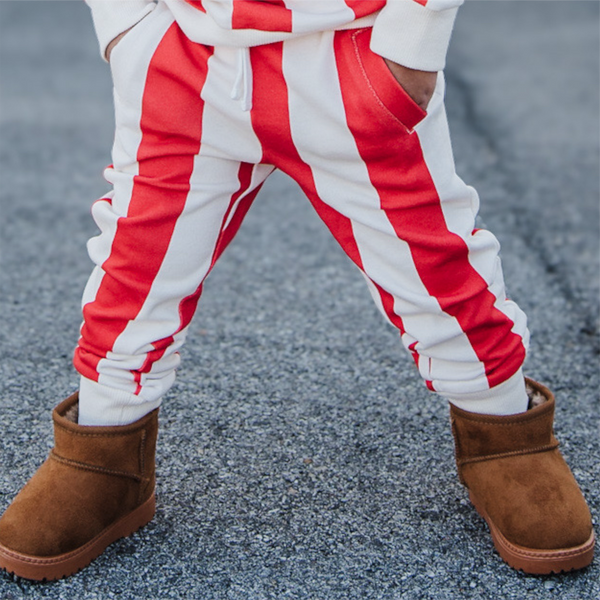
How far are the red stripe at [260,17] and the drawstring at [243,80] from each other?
39mm

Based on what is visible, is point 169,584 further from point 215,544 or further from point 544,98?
point 544,98

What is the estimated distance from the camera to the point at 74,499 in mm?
1425

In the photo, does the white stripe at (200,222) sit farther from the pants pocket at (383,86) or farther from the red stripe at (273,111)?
the pants pocket at (383,86)

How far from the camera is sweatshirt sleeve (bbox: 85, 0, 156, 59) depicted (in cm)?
127

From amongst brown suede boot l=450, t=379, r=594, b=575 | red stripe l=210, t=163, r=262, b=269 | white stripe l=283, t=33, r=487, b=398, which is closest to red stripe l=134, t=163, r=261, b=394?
red stripe l=210, t=163, r=262, b=269

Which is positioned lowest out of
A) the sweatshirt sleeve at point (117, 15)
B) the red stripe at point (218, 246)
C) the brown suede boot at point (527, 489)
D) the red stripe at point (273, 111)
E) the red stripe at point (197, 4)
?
the brown suede boot at point (527, 489)

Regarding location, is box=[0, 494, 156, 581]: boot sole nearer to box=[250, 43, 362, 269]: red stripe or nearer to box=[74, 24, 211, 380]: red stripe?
box=[74, 24, 211, 380]: red stripe

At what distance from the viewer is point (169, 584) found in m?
1.41

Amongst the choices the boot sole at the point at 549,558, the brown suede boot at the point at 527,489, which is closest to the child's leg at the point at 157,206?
the brown suede boot at the point at 527,489

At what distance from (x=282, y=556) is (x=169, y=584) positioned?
0.18 metres

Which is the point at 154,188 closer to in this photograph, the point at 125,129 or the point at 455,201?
the point at 125,129

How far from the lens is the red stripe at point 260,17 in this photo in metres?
1.17

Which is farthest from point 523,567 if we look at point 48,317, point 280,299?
point 48,317

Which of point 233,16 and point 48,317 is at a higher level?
point 233,16
